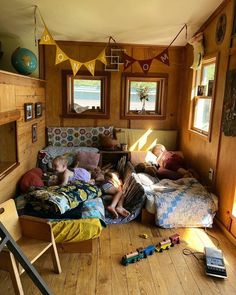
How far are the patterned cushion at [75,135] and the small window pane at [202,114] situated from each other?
4.88ft

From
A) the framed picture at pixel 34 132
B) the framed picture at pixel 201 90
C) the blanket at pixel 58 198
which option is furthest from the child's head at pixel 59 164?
the framed picture at pixel 201 90

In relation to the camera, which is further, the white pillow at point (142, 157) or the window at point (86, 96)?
the window at point (86, 96)

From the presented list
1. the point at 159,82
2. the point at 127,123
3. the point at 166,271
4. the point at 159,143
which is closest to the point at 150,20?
the point at 159,82

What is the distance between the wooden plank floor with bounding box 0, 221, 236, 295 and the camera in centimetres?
195

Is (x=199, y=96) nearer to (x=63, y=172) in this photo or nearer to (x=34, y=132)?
(x=63, y=172)

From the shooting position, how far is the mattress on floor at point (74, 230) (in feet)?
7.34

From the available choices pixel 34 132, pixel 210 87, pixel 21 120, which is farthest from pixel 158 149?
pixel 21 120

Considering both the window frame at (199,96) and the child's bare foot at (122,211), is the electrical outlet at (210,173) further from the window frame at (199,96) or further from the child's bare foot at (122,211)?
the child's bare foot at (122,211)

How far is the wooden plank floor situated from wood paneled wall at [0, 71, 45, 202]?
95cm

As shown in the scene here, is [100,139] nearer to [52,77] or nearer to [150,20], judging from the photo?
[52,77]

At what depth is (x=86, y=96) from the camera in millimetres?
4559

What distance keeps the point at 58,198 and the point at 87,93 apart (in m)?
2.68

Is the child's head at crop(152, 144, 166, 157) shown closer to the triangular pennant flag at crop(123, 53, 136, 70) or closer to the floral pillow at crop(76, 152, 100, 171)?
the floral pillow at crop(76, 152, 100, 171)

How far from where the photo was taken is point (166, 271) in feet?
7.10
